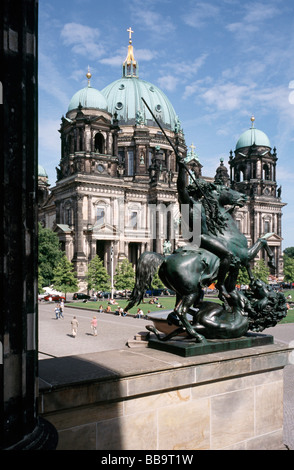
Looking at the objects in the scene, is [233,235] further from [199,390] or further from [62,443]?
[62,443]

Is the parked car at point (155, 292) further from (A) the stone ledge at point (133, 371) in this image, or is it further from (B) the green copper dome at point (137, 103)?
(A) the stone ledge at point (133, 371)

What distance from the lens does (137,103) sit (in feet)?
239

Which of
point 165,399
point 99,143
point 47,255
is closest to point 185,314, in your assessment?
point 165,399

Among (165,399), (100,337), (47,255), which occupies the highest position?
(47,255)

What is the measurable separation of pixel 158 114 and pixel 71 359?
7069 cm

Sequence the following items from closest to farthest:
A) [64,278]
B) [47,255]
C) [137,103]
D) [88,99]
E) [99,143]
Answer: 1. [64,278]
2. [47,255]
3. [88,99]
4. [99,143]
5. [137,103]

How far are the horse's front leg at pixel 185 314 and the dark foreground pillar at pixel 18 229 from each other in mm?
2806

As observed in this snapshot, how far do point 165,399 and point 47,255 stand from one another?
162 ft

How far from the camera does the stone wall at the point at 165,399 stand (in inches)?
170

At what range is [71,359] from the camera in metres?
5.28

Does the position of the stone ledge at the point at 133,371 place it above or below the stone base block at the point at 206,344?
below

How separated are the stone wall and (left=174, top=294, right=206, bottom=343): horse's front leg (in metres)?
0.31

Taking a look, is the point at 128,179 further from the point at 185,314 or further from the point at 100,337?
the point at 185,314

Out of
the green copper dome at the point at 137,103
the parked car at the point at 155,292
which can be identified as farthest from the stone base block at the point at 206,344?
the green copper dome at the point at 137,103
